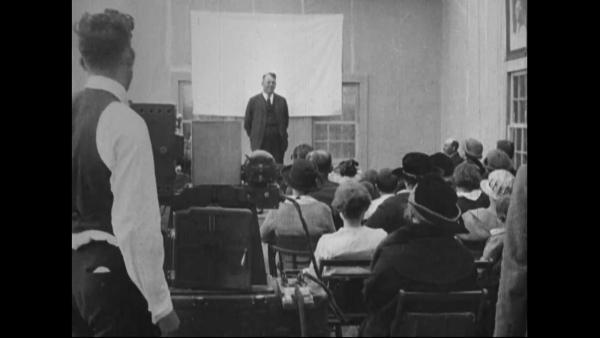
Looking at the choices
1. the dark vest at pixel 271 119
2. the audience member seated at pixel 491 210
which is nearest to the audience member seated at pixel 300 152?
the dark vest at pixel 271 119

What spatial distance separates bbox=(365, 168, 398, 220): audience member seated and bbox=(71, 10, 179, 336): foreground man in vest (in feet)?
3.18

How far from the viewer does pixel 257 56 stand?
290cm

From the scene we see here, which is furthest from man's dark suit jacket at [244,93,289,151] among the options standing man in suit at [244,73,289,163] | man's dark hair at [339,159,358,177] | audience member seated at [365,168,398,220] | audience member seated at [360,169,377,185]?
audience member seated at [365,168,398,220]

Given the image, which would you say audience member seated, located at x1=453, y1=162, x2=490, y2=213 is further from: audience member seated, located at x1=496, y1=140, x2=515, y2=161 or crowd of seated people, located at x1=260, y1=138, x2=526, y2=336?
audience member seated, located at x1=496, y1=140, x2=515, y2=161

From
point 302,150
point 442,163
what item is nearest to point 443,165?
point 442,163

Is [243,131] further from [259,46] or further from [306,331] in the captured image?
[306,331]

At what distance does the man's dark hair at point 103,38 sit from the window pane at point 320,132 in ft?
2.21

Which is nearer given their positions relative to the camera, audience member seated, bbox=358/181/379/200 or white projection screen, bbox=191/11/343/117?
white projection screen, bbox=191/11/343/117

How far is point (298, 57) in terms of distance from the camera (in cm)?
288

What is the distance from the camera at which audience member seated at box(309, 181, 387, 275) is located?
301 centimetres

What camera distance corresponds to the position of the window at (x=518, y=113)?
2881mm

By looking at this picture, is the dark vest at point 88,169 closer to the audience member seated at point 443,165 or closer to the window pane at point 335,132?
the window pane at point 335,132
